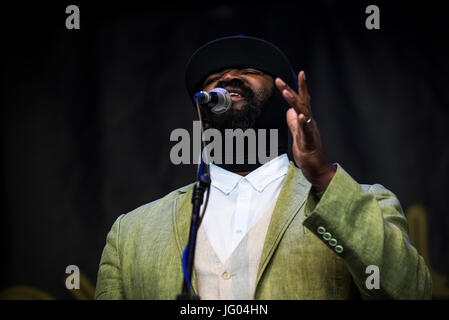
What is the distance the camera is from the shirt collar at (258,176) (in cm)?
246

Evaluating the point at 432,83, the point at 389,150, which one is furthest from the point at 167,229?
the point at 432,83

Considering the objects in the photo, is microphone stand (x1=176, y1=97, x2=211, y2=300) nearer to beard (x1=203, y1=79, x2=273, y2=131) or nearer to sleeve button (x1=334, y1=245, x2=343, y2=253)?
sleeve button (x1=334, y1=245, x2=343, y2=253)

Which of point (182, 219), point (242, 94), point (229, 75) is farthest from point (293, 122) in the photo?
point (229, 75)

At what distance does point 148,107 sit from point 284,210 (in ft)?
7.27

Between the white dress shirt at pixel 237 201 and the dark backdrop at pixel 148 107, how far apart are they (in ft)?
4.44

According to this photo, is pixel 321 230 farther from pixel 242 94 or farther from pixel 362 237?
pixel 242 94

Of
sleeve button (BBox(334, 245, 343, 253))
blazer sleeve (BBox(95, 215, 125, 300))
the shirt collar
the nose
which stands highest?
the nose

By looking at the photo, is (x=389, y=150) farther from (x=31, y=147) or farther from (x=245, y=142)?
(x=31, y=147)

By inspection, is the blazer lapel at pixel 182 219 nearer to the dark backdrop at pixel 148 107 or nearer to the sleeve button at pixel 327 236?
the sleeve button at pixel 327 236

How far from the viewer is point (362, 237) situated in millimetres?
1811

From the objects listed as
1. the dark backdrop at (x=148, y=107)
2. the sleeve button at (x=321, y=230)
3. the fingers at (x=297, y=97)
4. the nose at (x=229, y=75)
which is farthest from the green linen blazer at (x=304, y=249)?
the dark backdrop at (x=148, y=107)

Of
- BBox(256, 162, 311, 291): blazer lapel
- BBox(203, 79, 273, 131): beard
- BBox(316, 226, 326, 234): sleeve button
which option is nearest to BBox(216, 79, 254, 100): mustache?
BBox(203, 79, 273, 131): beard

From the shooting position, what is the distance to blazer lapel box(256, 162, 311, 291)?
6.76ft

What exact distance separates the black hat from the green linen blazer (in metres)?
0.57
